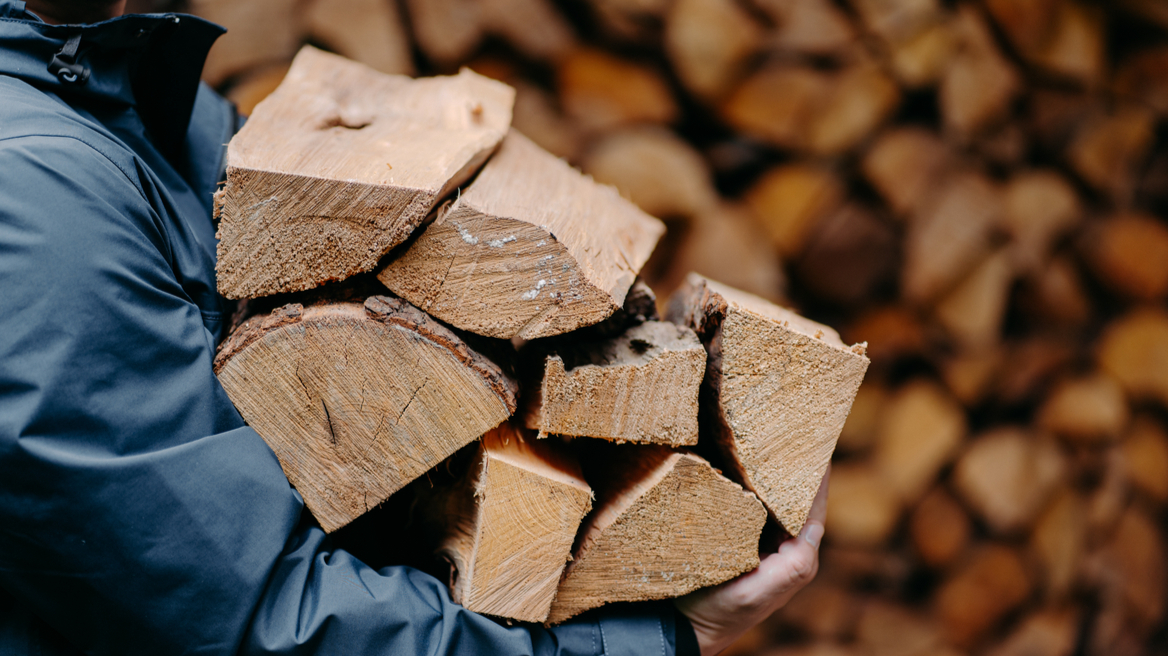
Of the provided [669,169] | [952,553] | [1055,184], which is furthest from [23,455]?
[1055,184]

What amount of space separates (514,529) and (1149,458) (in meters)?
2.35

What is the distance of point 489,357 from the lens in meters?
0.74

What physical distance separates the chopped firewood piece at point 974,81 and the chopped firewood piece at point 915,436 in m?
0.68

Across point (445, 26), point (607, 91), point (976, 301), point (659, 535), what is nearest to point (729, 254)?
point (607, 91)

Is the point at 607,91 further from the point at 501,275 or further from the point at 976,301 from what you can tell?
the point at 976,301

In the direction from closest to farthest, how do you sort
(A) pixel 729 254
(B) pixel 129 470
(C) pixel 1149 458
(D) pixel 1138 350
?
1. (B) pixel 129 470
2. (A) pixel 729 254
3. (D) pixel 1138 350
4. (C) pixel 1149 458

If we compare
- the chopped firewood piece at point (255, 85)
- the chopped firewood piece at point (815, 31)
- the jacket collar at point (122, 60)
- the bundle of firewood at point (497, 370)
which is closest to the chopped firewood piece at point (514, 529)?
the bundle of firewood at point (497, 370)

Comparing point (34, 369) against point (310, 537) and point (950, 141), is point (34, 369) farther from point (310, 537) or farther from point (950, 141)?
point (950, 141)

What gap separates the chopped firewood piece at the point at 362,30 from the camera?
1.33 m

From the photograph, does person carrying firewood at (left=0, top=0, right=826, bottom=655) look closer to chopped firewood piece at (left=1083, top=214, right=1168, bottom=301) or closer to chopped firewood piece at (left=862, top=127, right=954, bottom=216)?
chopped firewood piece at (left=862, top=127, right=954, bottom=216)

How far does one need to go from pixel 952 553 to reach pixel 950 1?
1.43 metres

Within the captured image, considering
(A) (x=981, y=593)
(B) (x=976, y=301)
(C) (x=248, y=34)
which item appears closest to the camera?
(C) (x=248, y=34)

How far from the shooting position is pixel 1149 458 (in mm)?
2127

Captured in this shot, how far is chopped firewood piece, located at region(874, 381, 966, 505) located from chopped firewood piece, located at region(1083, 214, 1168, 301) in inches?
25.0
